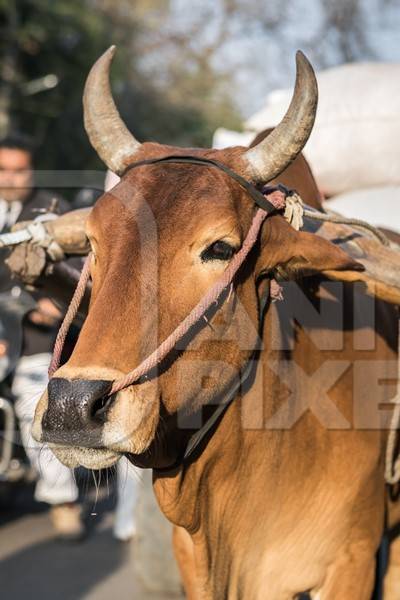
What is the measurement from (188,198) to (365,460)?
126 cm

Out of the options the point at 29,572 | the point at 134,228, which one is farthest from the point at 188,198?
the point at 29,572

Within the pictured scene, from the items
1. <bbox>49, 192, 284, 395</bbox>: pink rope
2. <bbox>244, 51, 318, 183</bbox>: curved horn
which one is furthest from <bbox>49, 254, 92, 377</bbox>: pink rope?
<bbox>244, 51, 318, 183</bbox>: curved horn

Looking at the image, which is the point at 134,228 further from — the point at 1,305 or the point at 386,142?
the point at 1,305

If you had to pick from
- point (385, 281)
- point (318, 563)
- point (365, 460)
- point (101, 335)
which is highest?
point (385, 281)

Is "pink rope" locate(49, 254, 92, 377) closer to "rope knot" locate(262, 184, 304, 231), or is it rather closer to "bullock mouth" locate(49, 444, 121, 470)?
"bullock mouth" locate(49, 444, 121, 470)

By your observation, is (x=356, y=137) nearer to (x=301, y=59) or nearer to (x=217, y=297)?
(x=301, y=59)

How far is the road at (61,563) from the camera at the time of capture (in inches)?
225

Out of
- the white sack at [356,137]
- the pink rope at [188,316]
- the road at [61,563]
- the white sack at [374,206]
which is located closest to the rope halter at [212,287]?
the pink rope at [188,316]

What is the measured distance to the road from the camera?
225 inches

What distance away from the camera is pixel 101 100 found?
3.32 m

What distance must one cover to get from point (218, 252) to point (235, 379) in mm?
463

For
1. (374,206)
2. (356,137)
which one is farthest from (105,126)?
(356,137)

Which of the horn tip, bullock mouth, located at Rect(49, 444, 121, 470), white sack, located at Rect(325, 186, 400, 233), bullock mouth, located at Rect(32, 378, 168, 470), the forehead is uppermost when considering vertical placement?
white sack, located at Rect(325, 186, 400, 233)

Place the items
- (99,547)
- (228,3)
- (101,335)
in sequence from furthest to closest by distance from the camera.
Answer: (228,3) → (99,547) → (101,335)
